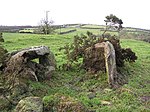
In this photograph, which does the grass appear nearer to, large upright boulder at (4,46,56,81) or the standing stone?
the standing stone

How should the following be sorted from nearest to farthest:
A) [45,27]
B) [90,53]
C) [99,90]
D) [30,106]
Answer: [30,106]
[99,90]
[90,53]
[45,27]

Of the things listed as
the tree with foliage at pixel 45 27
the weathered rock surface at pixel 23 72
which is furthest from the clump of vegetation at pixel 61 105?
the tree with foliage at pixel 45 27

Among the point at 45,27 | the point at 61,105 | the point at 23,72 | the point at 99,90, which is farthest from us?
the point at 45,27

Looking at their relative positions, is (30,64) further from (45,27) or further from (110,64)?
(45,27)

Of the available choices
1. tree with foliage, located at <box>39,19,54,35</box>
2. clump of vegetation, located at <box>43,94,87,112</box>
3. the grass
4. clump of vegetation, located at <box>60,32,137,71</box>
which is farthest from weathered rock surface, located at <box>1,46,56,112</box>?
tree with foliage, located at <box>39,19,54,35</box>

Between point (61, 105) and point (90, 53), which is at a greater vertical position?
point (90, 53)

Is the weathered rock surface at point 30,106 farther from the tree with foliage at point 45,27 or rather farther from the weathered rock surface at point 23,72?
the tree with foliage at point 45,27

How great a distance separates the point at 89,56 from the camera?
22281 mm

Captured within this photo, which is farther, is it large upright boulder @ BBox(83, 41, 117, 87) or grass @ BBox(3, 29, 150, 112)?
large upright boulder @ BBox(83, 41, 117, 87)

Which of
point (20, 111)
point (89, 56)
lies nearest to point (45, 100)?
point (20, 111)

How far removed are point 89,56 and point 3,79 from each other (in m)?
7.97

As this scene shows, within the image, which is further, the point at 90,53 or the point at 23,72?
the point at 90,53

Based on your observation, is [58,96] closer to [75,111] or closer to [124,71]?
[75,111]

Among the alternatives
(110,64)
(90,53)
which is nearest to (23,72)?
(110,64)
